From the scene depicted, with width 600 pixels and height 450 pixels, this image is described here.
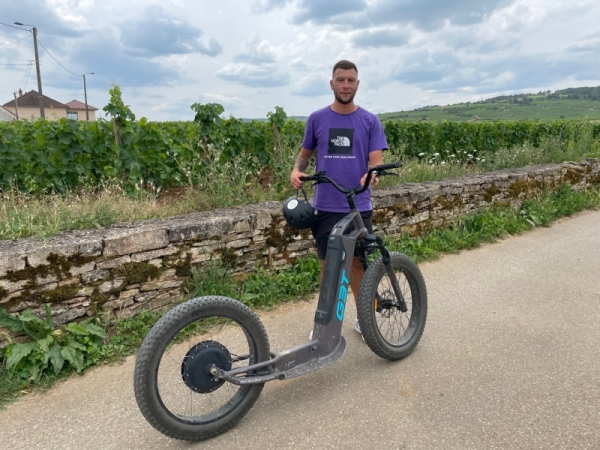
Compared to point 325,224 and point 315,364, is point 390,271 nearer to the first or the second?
point 325,224

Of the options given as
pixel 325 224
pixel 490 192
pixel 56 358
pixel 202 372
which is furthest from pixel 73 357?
pixel 490 192

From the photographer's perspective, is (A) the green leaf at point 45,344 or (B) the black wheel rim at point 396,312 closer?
(A) the green leaf at point 45,344

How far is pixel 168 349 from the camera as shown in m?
2.35

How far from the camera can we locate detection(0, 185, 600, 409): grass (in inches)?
127

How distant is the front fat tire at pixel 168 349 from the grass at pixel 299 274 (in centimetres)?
113

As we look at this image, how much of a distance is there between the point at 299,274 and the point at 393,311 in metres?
1.38

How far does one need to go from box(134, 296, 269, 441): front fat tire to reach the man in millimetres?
1030

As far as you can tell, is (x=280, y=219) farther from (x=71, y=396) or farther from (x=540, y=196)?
(x=540, y=196)

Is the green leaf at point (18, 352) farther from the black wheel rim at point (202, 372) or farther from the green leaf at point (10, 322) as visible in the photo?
the black wheel rim at point (202, 372)

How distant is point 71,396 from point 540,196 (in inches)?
303

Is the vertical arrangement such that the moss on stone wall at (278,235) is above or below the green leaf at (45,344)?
above

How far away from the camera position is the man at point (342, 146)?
3.02 m

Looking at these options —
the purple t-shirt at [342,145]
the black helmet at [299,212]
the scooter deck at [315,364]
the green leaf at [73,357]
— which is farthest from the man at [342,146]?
the green leaf at [73,357]

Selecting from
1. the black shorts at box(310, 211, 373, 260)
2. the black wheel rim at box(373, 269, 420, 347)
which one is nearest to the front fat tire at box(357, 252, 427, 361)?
the black wheel rim at box(373, 269, 420, 347)
